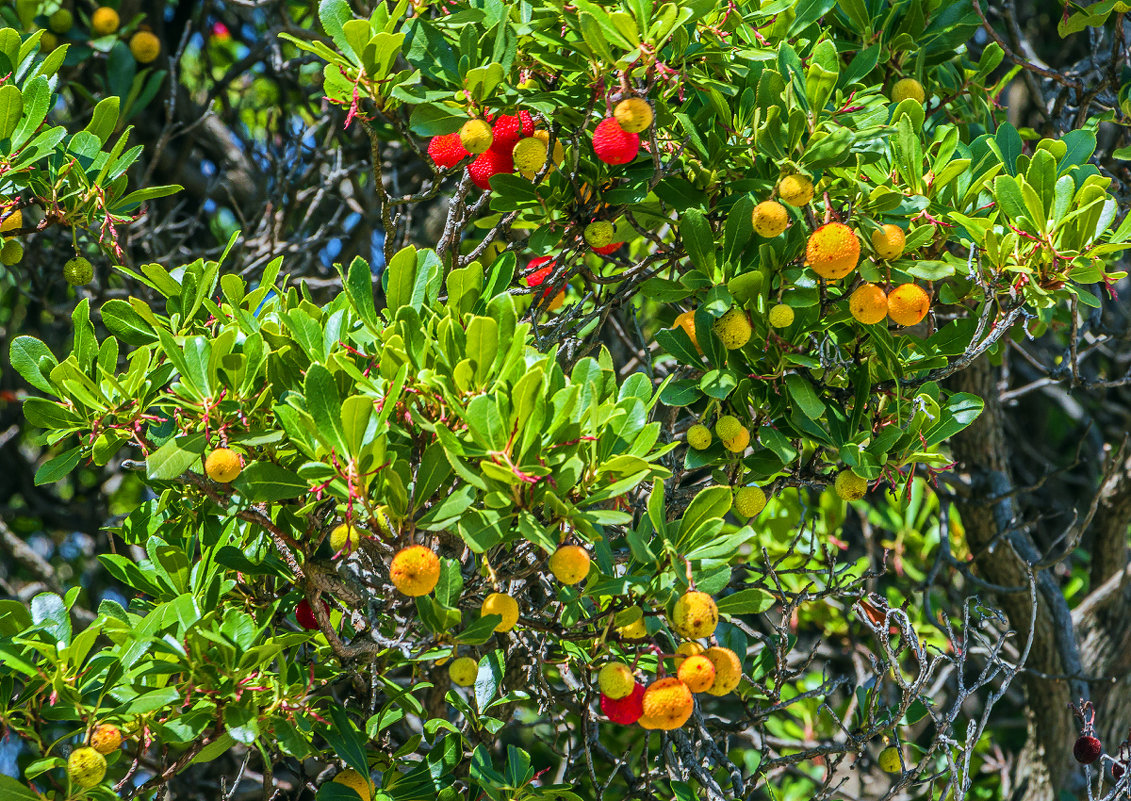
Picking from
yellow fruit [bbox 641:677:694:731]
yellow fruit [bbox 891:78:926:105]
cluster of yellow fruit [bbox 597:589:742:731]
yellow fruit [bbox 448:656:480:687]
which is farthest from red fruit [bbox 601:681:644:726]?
yellow fruit [bbox 891:78:926:105]

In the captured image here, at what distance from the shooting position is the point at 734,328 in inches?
74.9

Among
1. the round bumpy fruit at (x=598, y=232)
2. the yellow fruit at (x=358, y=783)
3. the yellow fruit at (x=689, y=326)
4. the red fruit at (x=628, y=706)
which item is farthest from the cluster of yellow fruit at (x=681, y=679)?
the round bumpy fruit at (x=598, y=232)

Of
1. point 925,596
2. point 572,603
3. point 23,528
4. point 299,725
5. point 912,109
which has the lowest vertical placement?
point 23,528

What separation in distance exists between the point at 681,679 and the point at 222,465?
0.81m

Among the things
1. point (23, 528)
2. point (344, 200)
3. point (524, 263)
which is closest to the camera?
point (524, 263)

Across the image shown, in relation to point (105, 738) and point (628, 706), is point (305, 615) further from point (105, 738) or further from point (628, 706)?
point (628, 706)

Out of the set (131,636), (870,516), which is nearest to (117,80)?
(131,636)

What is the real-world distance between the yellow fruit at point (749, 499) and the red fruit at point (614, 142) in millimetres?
684

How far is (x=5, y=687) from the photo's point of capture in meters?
1.72

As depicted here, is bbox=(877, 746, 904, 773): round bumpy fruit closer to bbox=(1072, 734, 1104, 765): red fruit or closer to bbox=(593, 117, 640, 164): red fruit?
bbox=(1072, 734, 1104, 765): red fruit

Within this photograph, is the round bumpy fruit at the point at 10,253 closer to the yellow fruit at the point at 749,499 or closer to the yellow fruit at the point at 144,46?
the yellow fruit at the point at 749,499

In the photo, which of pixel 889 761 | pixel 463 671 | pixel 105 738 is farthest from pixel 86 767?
pixel 889 761

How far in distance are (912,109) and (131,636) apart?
169 cm

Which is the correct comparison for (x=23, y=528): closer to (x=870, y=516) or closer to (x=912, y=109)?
(x=870, y=516)
